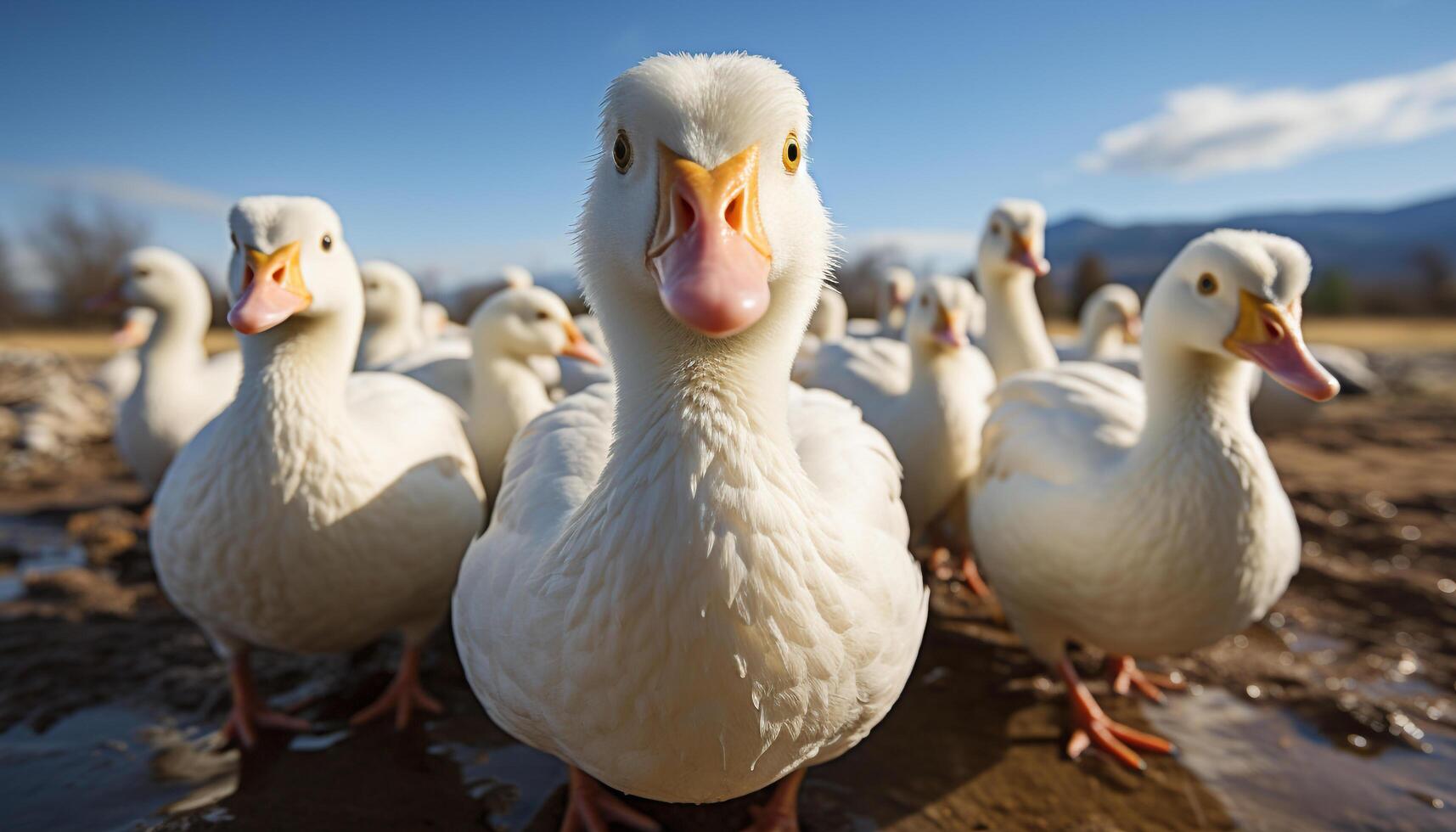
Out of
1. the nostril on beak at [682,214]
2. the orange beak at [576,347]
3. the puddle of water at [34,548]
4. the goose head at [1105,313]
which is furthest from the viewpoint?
the goose head at [1105,313]

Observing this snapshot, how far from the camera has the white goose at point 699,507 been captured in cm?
127

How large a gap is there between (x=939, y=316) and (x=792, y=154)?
8.48 feet

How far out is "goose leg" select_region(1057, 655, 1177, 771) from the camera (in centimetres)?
276

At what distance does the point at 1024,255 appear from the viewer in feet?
14.7

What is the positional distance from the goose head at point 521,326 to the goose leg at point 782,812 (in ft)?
8.06

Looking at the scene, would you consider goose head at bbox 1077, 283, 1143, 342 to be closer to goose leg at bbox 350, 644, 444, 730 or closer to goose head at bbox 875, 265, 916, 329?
goose head at bbox 875, 265, 916, 329

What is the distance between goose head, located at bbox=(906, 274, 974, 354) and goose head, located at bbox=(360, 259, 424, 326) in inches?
140

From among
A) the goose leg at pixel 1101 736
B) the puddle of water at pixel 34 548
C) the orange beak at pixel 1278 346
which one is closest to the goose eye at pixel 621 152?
the orange beak at pixel 1278 346

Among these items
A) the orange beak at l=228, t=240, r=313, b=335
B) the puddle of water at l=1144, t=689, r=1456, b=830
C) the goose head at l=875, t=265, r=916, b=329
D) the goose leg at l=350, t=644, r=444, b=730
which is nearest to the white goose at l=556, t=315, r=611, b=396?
the goose leg at l=350, t=644, r=444, b=730

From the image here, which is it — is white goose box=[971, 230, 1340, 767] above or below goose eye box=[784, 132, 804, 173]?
below

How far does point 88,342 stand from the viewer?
66.7 ft

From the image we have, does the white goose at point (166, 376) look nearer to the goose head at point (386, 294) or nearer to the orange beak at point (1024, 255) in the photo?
the goose head at point (386, 294)

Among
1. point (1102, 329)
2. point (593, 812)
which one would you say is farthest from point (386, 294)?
point (1102, 329)

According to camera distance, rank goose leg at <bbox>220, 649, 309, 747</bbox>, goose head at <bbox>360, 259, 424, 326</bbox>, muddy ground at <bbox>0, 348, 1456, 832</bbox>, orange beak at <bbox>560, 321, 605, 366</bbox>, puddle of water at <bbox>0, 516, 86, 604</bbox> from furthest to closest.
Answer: goose head at <bbox>360, 259, 424, 326</bbox>, puddle of water at <bbox>0, 516, 86, 604</bbox>, orange beak at <bbox>560, 321, 605, 366</bbox>, goose leg at <bbox>220, 649, 309, 747</bbox>, muddy ground at <bbox>0, 348, 1456, 832</bbox>
